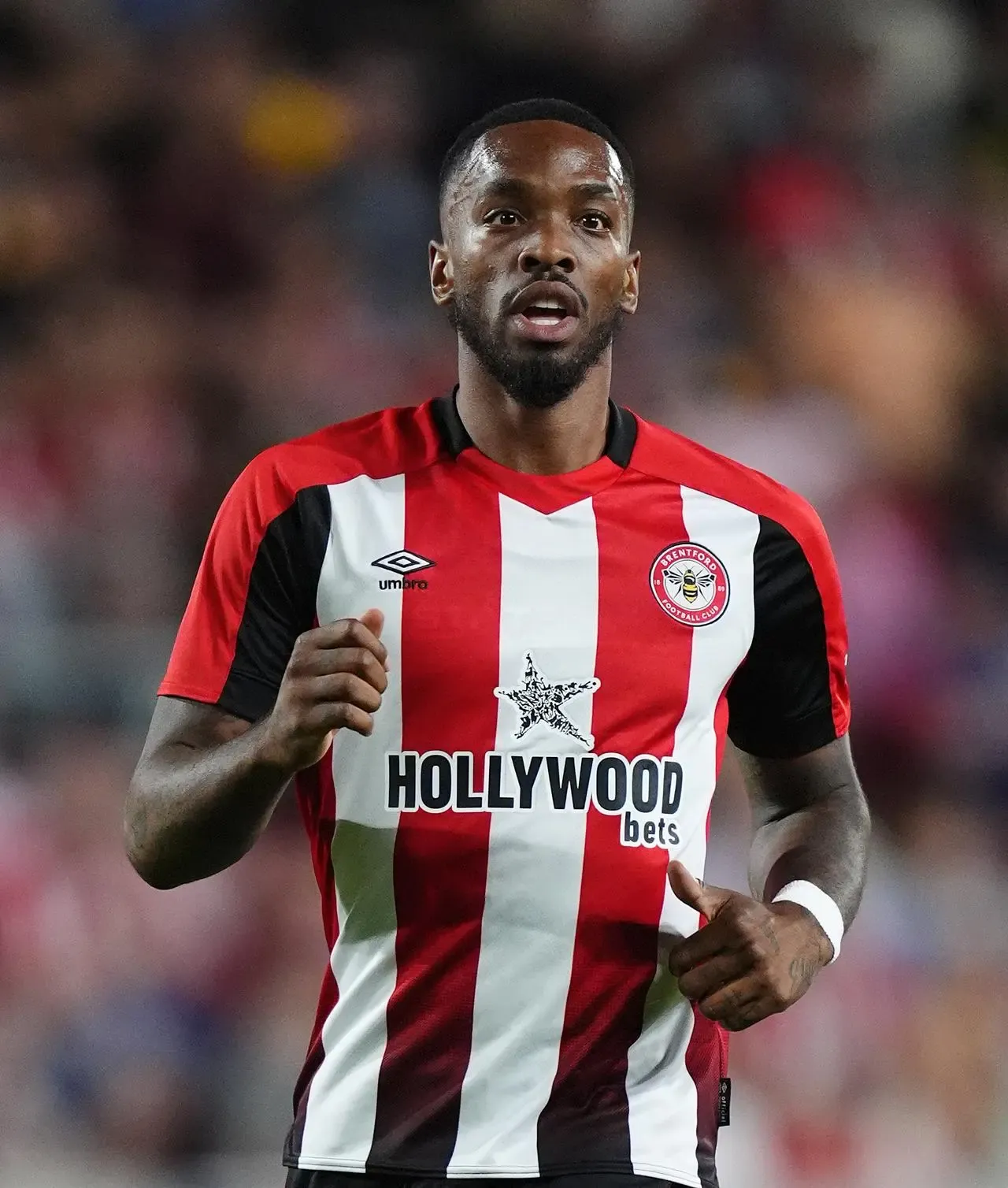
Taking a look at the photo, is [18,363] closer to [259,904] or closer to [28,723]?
[28,723]

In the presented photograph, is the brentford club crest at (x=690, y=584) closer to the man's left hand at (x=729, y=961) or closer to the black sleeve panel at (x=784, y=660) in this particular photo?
the black sleeve panel at (x=784, y=660)

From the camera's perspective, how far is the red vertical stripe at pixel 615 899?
2092 millimetres

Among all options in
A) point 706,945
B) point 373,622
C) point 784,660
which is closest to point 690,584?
point 784,660

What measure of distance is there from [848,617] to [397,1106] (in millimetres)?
2686

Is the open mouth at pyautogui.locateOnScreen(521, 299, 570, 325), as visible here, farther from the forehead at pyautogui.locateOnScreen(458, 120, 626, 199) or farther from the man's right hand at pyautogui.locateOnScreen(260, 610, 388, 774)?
the man's right hand at pyautogui.locateOnScreen(260, 610, 388, 774)

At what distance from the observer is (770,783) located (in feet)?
8.30

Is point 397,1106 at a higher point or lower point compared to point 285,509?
lower

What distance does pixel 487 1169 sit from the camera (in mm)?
2045

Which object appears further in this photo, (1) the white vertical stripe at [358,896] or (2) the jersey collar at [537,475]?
(2) the jersey collar at [537,475]

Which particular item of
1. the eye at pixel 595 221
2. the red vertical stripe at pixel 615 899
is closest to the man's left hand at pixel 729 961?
the red vertical stripe at pixel 615 899

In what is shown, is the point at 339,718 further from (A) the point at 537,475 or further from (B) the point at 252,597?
(A) the point at 537,475

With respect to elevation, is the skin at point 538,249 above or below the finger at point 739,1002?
above

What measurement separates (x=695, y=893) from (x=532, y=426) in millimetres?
754

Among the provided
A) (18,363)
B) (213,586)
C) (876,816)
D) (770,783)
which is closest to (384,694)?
(213,586)
